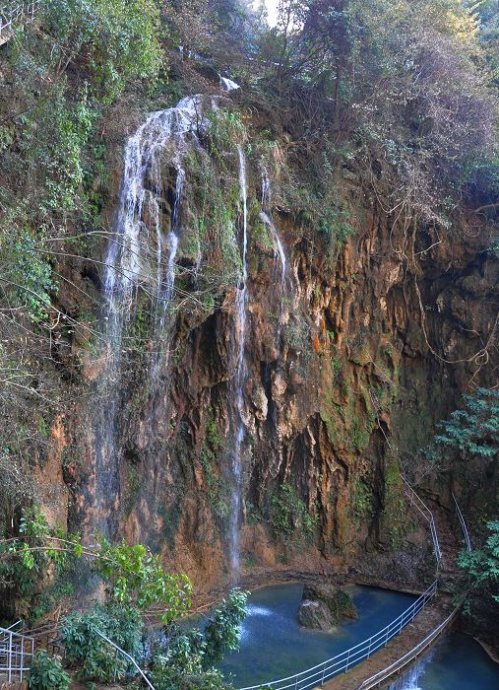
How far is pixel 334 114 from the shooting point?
51.4ft

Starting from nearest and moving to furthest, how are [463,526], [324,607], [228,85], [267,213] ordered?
1. [324,607]
2. [267,213]
3. [228,85]
4. [463,526]

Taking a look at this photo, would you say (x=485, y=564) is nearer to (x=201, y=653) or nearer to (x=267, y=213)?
(x=201, y=653)

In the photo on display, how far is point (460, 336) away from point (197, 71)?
10345 mm

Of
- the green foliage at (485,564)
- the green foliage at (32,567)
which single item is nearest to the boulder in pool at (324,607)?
the green foliage at (485,564)

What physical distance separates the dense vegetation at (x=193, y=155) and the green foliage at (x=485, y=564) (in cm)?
6

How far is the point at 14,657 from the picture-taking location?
7945 millimetres

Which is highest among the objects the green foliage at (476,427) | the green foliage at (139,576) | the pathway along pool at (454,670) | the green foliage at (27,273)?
the green foliage at (27,273)

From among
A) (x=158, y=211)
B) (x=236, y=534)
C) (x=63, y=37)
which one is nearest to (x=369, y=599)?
(x=236, y=534)

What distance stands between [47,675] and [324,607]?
7.10 m

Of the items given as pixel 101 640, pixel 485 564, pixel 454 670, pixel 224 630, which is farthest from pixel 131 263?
pixel 454 670

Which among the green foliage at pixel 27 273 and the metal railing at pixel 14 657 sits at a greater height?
the green foliage at pixel 27 273

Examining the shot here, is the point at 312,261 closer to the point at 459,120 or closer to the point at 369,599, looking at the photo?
the point at 459,120

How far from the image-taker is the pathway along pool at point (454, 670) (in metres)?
11.3

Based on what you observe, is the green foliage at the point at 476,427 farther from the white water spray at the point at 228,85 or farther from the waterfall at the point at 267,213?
the white water spray at the point at 228,85
